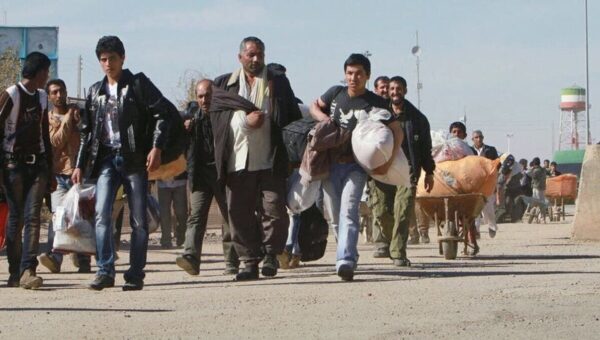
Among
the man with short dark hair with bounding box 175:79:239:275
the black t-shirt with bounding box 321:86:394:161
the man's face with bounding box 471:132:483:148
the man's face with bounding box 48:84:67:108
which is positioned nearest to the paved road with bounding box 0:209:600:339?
the man with short dark hair with bounding box 175:79:239:275

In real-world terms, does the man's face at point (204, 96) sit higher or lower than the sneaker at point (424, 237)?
higher

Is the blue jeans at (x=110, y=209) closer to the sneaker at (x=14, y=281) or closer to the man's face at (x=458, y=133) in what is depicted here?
the sneaker at (x=14, y=281)

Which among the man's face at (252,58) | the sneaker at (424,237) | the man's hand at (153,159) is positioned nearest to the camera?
the man's hand at (153,159)

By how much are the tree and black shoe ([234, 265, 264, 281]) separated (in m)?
28.1

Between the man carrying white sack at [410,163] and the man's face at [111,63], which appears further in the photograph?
the man carrying white sack at [410,163]

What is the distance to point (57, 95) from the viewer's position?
48.7 ft

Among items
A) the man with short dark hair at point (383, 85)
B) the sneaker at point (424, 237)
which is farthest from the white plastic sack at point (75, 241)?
the sneaker at point (424, 237)

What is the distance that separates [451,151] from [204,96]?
481cm

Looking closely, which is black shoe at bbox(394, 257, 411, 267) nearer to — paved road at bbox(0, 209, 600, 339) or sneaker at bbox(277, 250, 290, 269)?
paved road at bbox(0, 209, 600, 339)

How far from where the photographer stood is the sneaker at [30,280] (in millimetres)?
12336

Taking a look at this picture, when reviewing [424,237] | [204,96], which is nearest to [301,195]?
[204,96]

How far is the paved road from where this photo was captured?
28.6 feet

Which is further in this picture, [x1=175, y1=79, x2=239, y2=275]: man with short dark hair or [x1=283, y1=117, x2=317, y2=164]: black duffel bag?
[x1=175, y1=79, x2=239, y2=275]: man with short dark hair

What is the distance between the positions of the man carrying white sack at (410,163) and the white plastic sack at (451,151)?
70.3 inches
